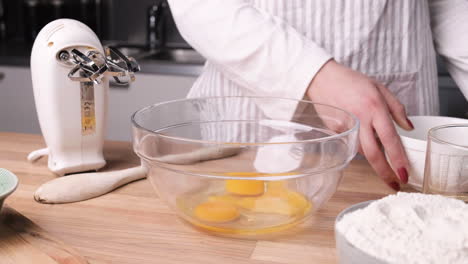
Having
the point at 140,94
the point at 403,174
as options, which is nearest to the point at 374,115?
the point at 403,174

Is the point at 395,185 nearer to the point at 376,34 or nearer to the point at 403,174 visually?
the point at 403,174

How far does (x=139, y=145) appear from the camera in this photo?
2.25 feet

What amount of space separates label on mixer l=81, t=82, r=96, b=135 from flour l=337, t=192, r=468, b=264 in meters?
0.49

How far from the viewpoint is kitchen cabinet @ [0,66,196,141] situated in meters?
1.93

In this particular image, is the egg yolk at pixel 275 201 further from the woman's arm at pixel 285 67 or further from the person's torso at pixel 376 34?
the person's torso at pixel 376 34

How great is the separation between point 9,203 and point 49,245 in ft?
0.54

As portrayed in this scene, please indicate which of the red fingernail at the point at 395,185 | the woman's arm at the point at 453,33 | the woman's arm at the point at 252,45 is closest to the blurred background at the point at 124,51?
the woman's arm at the point at 453,33

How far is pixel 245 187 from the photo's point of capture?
0.67 m

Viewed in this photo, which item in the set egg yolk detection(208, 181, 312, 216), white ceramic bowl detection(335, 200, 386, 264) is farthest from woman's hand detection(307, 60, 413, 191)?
white ceramic bowl detection(335, 200, 386, 264)

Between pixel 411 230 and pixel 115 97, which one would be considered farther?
pixel 115 97

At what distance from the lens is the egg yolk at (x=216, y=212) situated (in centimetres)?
66

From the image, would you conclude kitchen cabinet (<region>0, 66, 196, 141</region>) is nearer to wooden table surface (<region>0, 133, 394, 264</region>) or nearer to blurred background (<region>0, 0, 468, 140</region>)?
blurred background (<region>0, 0, 468, 140</region>)

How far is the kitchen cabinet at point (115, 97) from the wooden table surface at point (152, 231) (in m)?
1.07

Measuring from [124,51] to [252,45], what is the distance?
5.07 feet
